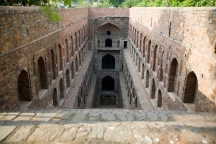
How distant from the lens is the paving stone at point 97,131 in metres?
3.78

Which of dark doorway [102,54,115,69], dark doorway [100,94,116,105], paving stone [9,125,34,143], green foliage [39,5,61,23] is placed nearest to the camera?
paving stone [9,125,34,143]

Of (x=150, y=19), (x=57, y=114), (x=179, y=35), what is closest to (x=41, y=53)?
(x=57, y=114)

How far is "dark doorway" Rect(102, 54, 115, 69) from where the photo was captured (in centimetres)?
2720

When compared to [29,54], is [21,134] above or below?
below

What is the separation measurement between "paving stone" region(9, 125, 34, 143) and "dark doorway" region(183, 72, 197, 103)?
549 cm

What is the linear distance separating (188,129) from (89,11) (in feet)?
72.8

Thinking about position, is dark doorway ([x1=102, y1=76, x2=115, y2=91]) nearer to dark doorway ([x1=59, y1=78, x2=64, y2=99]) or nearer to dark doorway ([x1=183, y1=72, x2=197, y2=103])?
dark doorway ([x1=59, y1=78, x2=64, y2=99])

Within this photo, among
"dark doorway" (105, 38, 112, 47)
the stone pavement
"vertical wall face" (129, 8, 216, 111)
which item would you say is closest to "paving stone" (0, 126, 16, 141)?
the stone pavement

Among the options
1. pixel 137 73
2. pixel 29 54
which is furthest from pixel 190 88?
pixel 137 73

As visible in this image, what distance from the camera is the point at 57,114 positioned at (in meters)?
5.20

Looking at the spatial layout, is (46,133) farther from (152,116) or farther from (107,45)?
(107,45)

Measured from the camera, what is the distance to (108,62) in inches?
1082

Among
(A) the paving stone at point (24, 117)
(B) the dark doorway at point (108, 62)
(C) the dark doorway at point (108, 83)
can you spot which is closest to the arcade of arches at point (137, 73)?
(A) the paving stone at point (24, 117)

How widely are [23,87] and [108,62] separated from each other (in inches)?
798
